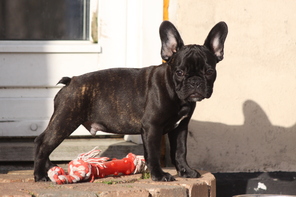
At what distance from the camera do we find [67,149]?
4.60 m

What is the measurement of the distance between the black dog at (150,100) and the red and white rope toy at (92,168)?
0.58 feet

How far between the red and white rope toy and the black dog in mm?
177

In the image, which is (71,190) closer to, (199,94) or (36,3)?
(199,94)

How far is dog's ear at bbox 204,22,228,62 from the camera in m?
3.66

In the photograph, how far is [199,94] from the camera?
3.48 meters

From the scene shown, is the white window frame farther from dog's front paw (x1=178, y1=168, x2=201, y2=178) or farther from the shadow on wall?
dog's front paw (x1=178, y1=168, x2=201, y2=178)

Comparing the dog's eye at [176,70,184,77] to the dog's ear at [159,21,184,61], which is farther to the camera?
the dog's ear at [159,21,184,61]

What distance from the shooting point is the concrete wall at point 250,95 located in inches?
182

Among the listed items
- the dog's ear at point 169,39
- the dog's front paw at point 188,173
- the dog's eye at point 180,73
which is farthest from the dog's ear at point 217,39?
the dog's front paw at point 188,173

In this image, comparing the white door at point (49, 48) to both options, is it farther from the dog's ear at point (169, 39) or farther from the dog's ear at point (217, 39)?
the dog's ear at point (217, 39)

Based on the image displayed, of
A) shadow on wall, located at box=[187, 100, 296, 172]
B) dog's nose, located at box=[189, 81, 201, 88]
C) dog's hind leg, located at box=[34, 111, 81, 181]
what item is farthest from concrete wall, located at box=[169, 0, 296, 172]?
dog's hind leg, located at box=[34, 111, 81, 181]

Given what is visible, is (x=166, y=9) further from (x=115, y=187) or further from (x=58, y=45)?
(x=115, y=187)

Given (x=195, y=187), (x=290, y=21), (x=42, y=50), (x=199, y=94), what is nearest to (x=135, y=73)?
(x=199, y=94)

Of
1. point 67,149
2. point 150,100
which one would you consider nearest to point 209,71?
point 150,100
